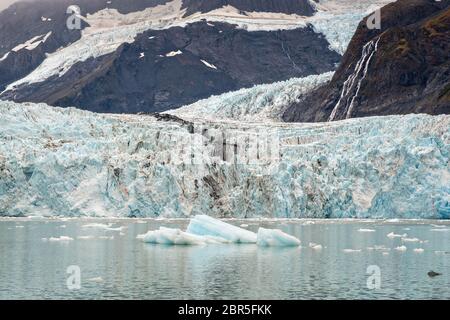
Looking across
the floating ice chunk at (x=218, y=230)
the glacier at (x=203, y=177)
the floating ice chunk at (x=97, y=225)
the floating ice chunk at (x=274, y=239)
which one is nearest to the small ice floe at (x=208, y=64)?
the glacier at (x=203, y=177)

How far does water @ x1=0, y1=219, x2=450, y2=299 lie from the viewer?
19.0 m

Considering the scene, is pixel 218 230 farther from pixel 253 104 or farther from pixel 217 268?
pixel 253 104

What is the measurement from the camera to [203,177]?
1800 inches

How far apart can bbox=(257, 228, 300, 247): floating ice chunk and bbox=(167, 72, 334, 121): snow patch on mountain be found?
52.7 m

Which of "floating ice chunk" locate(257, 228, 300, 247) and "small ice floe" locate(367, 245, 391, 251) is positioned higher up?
"floating ice chunk" locate(257, 228, 300, 247)

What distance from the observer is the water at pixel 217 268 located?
62.2 ft

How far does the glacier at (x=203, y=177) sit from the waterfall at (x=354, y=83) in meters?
41.7

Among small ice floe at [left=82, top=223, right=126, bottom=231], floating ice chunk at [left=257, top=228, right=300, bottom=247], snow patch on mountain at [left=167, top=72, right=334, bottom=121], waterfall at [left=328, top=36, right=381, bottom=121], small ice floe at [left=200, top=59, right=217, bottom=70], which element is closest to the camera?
floating ice chunk at [left=257, top=228, right=300, bottom=247]

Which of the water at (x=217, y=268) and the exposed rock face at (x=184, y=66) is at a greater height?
the exposed rock face at (x=184, y=66)

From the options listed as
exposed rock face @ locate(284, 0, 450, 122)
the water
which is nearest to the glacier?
the water

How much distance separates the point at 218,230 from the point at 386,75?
6575 cm

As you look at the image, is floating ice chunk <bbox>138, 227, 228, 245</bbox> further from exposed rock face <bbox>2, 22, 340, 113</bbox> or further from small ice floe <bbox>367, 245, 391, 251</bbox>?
exposed rock face <bbox>2, 22, 340, 113</bbox>

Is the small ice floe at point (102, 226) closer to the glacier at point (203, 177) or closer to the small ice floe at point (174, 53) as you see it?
the glacier at point (203, 177)
